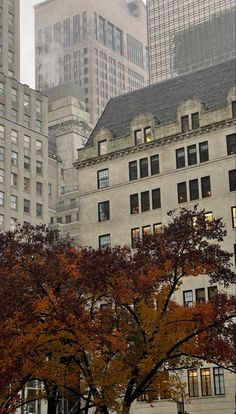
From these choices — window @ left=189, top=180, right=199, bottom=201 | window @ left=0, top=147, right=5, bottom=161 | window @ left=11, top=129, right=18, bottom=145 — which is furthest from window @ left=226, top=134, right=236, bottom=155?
window @ left=11, top=129, right=18, bottom=145

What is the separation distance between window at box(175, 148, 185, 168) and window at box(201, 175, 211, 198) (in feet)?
10.0

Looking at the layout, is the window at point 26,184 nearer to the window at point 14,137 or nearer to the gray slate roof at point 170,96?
the window at point 14,137

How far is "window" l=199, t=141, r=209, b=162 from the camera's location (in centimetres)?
6875

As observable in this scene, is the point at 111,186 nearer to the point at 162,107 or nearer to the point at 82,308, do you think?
the point at 162,107

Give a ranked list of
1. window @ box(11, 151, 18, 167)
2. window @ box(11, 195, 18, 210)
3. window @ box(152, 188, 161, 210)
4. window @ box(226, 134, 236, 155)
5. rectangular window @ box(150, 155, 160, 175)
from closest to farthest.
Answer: window @ box(226, 134, 236, 155) < window @ box(152, 188, 161, 210) < rectangular window @ box(150, 155, 160, 175) < window @ box(11, 195, 18, 210) < window @ box(11, 151, 18, 167)

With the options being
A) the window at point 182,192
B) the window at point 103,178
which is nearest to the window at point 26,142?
the window at point 103,178

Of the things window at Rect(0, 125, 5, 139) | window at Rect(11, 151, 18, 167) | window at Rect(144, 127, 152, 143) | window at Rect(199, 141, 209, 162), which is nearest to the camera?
window at Rect(199, 141, 209, 162)

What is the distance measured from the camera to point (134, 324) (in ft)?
131

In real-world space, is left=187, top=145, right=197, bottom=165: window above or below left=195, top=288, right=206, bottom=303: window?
above

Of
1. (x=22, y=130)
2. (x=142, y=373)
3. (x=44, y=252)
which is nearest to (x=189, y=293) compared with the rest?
(x=44, y=252)

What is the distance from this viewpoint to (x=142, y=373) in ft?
124

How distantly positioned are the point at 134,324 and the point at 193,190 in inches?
1198

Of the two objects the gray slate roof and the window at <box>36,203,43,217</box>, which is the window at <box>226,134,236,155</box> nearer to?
the gray slate roof

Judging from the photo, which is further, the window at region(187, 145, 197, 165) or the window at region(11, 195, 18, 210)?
the window at region(11, 195, 18, 210)
